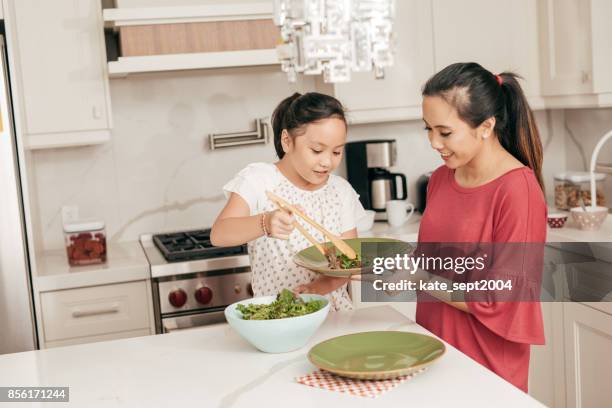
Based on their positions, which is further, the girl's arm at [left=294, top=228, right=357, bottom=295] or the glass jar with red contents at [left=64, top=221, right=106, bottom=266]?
the glass jar with red contents at [left=64, top=221, right=106, bottom=266]

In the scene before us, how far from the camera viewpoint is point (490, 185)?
6.10ft

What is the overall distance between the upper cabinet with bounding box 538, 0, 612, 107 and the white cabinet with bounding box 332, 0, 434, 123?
1.68ft

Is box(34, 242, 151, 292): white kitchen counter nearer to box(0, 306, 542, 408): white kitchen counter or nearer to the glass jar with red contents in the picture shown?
the glass jar with red contents

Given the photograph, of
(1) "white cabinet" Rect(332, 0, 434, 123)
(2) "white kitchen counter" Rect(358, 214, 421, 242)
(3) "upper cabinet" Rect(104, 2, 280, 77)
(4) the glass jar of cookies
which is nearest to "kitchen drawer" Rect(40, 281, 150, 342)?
(3) "upper cabinet" Rect(104, 2, 280, 77)

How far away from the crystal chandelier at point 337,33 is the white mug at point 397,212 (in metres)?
1.66

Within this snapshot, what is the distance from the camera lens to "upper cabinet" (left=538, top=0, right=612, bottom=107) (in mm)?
3004

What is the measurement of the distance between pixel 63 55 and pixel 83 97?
18cm

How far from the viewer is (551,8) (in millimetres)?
3271

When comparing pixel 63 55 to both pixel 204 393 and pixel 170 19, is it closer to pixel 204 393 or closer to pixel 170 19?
pixel 170 19

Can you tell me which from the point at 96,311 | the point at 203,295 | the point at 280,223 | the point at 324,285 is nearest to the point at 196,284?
the point at 203,295

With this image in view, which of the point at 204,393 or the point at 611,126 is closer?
the point at 204,393

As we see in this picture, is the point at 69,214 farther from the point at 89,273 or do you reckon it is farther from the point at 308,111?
the point at 308,111

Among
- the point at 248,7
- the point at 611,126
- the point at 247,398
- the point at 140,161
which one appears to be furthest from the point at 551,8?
the point at 247,398

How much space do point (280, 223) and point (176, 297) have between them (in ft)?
4.10
